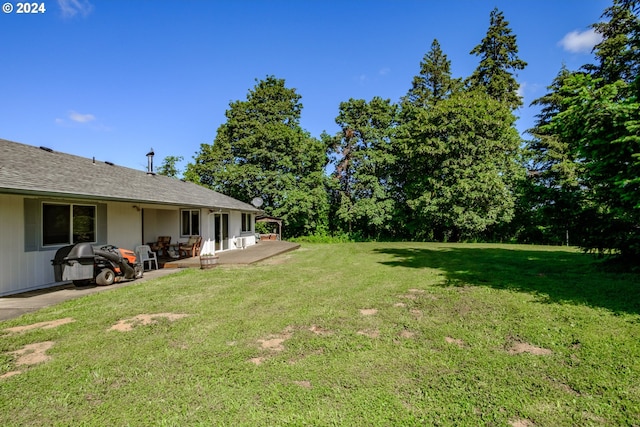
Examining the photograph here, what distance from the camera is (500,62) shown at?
2533cm

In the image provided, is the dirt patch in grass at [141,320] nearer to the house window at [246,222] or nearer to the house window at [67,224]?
the house window at [67,224]

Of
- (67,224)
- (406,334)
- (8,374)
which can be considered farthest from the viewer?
(67,224)

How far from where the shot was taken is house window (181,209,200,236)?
1367cm

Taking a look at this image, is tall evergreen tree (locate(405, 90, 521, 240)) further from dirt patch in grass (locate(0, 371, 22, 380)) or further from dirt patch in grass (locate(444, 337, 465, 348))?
dirt patch in grass (locate(0, 371, 22, 380))

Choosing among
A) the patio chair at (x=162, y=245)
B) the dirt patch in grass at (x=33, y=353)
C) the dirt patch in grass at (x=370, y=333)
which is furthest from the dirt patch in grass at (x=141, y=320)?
the patio chair at (x=162, y=245)

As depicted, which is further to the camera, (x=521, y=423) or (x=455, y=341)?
(x=455, y=341)

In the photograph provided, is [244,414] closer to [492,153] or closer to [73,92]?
[73,92]

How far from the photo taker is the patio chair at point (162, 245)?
12836 mm

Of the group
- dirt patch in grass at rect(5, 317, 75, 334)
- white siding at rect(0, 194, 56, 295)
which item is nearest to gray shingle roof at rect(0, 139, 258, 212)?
white siding at rect(0, 194, 56, 295)

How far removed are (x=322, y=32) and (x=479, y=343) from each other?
1534 cm

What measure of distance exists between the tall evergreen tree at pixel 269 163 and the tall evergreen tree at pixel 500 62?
48.6 feet

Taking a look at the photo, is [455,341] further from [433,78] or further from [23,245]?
[433,78]

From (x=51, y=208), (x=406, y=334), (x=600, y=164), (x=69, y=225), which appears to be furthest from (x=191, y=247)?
(x=600, y=164)

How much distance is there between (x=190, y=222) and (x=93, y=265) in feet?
21.3
